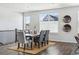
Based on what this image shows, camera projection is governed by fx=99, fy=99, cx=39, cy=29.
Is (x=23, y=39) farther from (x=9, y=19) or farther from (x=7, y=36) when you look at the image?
(x=9, y=19)

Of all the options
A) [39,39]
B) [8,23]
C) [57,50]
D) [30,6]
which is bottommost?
[57,50]

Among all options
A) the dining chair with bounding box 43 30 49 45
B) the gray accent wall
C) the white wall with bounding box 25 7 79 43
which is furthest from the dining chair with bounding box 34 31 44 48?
the gray accent wall

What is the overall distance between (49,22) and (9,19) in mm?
781

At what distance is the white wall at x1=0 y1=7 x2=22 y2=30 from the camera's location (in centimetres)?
187

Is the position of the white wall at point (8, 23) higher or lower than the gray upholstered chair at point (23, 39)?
higher

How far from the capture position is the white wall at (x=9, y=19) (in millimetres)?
1867

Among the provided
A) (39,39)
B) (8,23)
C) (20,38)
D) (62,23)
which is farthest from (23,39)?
(62,23)

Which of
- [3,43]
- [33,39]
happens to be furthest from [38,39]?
[3,43]

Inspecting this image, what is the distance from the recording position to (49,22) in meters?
1.96

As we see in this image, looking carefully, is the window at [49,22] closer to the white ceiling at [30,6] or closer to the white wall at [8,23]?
the white ceiling at [30,6]

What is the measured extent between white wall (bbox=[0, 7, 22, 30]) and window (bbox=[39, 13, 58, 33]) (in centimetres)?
43

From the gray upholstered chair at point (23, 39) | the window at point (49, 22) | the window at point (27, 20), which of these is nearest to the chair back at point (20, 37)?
the gray upholstered chair at point (23, 39)

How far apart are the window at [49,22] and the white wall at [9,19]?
431mm
